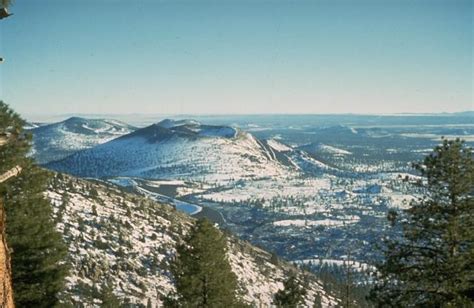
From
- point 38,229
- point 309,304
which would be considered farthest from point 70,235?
point 38,229

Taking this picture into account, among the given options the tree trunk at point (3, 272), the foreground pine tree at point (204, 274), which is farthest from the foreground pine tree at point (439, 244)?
the tree trunk at point (3, 272)

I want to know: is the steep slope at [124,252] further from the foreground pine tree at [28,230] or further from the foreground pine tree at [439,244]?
the foreground pine tree at [439,244]

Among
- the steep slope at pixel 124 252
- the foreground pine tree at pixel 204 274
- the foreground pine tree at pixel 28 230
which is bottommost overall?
the steep slope at pixel 124 252

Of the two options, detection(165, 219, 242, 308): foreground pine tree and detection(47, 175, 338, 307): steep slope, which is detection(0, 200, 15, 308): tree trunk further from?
detection(47, 175, 338, 307): steep slope

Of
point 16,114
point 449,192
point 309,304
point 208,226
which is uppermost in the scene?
point 16,114

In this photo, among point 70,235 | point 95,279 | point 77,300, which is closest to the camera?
point 77,300

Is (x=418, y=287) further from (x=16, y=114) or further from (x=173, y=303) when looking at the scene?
(x=16, y=114)

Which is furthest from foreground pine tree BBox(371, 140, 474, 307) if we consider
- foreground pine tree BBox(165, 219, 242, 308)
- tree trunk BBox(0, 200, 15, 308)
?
tree trunk BBox(0, 200, 15, 308)
